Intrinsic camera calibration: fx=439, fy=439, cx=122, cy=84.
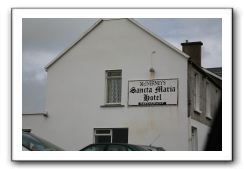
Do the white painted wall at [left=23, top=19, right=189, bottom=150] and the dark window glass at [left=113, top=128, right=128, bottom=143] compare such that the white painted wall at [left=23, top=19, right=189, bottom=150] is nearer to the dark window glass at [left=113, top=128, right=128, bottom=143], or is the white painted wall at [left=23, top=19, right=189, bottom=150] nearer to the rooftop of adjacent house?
the dark window glass at [left=113, top=128, right=128, bottom=143]

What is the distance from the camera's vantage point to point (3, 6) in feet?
14.3

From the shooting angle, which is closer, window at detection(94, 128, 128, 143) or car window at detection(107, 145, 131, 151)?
car window at detection(107, 145, 131, 151)

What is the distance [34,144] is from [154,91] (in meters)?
1.42

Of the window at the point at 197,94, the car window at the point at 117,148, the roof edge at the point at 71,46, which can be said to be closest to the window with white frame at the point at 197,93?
the window at the point at 197,94

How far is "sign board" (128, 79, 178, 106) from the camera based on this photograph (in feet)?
15.9

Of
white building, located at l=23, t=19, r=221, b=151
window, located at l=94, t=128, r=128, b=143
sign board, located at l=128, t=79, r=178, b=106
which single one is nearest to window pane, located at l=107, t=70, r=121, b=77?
white building, located at l=23, t=19, r=221, b=151

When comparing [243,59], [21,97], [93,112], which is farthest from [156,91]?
[21,97]

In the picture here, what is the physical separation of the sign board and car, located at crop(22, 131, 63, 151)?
101 cm

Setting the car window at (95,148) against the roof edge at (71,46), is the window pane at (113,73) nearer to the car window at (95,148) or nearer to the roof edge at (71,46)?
the roof edge at (71,46)

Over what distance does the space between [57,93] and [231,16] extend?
80.1 inches

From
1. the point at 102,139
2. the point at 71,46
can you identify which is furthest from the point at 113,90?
the point at 71,46

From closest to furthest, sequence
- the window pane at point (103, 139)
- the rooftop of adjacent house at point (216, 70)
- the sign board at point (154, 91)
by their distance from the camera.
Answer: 1. the rooftop of adjacent house at point (216, 70)
2. the window pane at point (103, 139)
3. the sign board at point (154, 91)

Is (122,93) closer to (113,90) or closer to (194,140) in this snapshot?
(113,90)

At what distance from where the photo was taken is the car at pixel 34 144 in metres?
4.44
